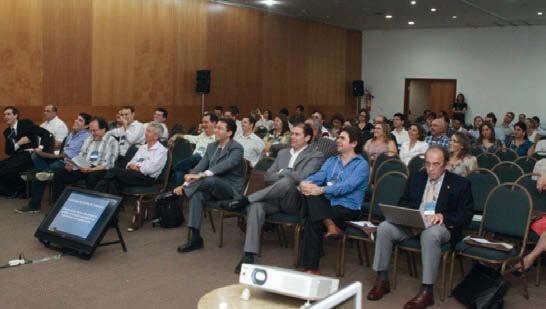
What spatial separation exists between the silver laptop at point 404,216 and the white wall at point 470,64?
591 inches

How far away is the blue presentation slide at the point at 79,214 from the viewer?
545cm

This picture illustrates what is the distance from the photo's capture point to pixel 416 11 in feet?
51.9

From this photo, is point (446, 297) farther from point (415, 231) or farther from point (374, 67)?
point (374, 67)

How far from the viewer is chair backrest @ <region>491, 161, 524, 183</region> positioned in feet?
20.4

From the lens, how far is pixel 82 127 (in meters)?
7.76

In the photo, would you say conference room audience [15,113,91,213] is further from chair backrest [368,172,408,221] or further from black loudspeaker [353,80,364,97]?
black loudspeaker [353,80,364,97]

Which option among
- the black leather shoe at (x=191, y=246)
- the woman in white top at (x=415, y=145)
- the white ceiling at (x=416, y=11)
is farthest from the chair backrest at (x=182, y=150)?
the white ceiling at (x=416, y=11)

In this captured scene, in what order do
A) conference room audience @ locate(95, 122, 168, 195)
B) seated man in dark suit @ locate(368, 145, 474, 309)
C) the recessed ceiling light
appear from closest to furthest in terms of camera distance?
seated man in dark suit @ locate(368, 145, 474, 309) → conference room audience @ locate(95, 122, 168, 195) → the recessed ceiling light

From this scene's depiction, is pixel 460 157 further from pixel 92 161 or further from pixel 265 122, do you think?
pixel 265 122

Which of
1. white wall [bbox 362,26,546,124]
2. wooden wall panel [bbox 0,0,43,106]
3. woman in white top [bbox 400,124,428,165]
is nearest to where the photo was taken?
woman in white top [bbox 400,124,428,165]

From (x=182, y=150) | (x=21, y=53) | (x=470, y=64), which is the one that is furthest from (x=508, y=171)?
(x=470, y=64)

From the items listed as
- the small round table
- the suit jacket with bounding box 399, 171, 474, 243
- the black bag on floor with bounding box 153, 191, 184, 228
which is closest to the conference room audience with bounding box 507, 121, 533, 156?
the suit jacket with bounding box 399, 171, 474, 243

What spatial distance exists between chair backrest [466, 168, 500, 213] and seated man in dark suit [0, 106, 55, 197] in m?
5.60

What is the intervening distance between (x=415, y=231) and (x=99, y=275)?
2548 millimetres
